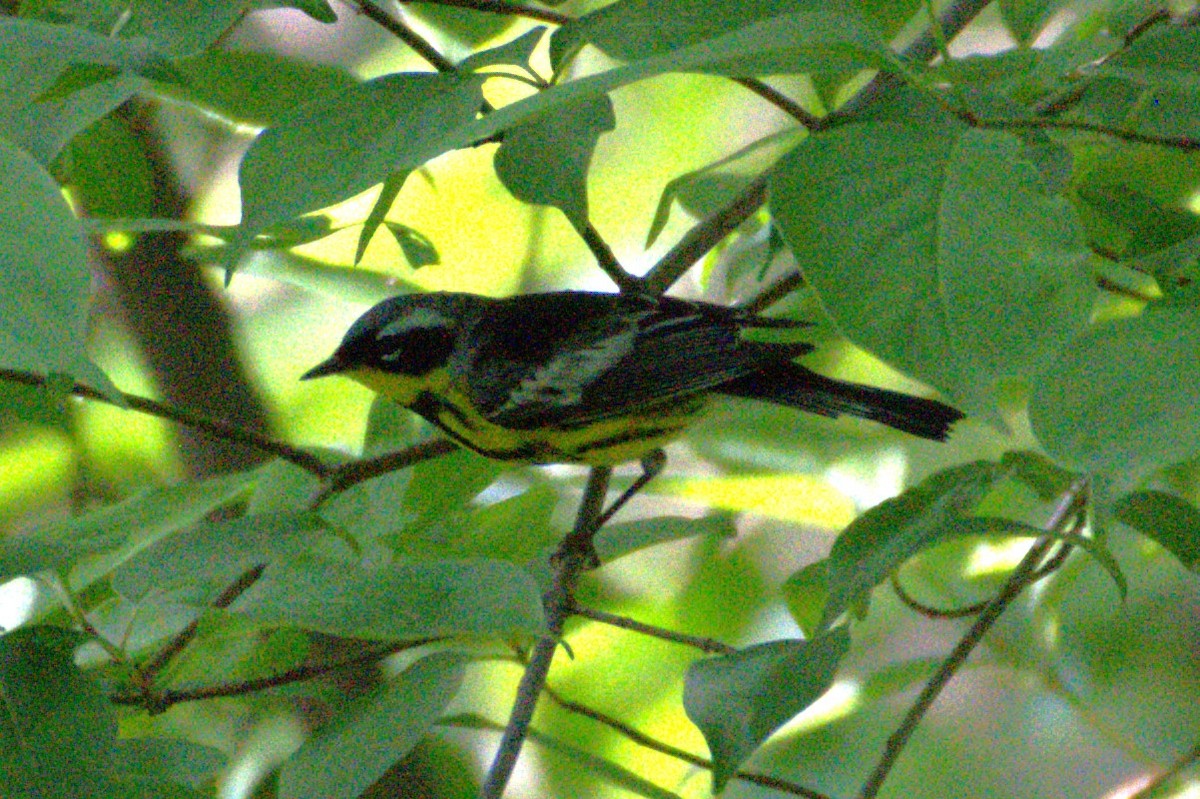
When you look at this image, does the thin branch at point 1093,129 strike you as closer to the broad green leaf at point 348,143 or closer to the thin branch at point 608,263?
the broad green leaf at point 348,143

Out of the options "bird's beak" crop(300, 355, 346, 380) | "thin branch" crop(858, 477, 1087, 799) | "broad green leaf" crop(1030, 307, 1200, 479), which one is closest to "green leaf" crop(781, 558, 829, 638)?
"thin branch" crop(858, 477, 1087, 799)

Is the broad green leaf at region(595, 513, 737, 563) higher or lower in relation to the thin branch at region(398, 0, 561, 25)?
lower

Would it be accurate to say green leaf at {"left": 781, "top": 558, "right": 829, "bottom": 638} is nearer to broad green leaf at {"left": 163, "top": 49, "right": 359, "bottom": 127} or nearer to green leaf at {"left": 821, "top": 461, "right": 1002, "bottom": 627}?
green leaf at {"left": 821, "top": 461, "right": 1002, "bottom": 627}

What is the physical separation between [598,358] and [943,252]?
1023mm

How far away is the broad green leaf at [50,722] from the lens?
2.09 ft

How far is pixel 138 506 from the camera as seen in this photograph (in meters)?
0.88

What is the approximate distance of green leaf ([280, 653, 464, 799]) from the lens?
69 centimetres

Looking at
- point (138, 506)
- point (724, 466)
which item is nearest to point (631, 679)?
point (724, 466)

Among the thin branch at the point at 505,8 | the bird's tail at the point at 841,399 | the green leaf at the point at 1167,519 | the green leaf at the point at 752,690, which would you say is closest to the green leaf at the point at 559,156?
the thin branch at the point at 505,8

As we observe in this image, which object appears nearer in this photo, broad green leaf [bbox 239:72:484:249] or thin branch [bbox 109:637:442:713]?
broad green leaf [bbox 239:72:484:249]

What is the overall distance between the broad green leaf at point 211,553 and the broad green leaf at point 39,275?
0.28 meters

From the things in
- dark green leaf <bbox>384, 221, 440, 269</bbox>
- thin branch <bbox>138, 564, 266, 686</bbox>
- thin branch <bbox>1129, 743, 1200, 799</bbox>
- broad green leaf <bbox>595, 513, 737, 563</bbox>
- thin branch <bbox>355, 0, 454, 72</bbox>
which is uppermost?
thin branch <bbox>355, 0, 454, 72</bbox>

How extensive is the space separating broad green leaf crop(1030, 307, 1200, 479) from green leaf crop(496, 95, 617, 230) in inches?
12.1

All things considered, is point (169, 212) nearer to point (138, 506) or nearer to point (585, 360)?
point (585, 360)
